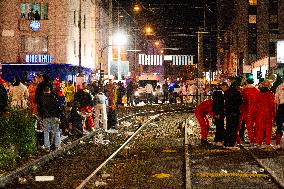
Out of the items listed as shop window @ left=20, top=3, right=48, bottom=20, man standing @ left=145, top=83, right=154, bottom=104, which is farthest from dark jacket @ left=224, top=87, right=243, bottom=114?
man standing @ left=145, top=83, right=154, bottom=104

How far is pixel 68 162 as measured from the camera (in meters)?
17.2

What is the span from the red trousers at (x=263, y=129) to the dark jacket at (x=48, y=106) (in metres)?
5.72

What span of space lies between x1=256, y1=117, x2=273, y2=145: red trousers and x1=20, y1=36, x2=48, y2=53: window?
42.0 m

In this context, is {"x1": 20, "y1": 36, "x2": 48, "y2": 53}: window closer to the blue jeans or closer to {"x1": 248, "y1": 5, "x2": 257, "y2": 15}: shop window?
the blue jeans

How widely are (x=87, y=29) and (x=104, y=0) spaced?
14304 mm

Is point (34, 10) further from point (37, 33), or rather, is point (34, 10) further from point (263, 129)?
point (263, 129)

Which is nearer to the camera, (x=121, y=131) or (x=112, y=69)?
(x=121, y=131)

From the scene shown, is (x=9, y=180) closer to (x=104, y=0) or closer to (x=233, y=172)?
(x=233, y=172)

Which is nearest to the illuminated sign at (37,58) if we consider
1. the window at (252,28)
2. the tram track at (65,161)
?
the tram track at (65,161)

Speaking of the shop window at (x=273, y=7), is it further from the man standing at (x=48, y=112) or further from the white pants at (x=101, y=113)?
the man standing at (x=48, y=112)

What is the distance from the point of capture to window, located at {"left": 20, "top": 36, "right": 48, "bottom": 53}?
195ft

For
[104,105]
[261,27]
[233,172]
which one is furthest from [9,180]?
[261,27]

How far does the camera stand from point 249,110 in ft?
65.2

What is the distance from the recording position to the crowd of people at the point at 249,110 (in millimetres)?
19047
